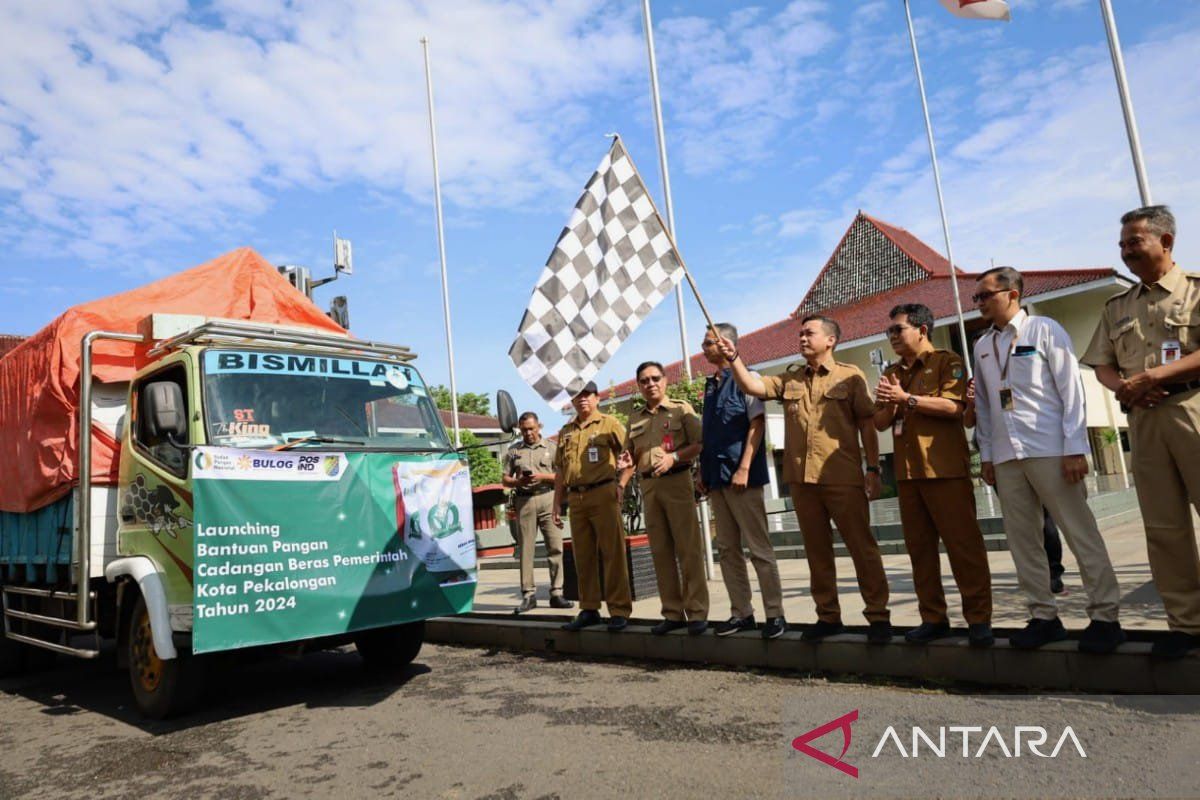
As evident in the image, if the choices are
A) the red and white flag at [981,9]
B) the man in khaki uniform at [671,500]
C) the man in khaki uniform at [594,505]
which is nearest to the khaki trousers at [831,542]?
the man in khaki uniform at [671,500]

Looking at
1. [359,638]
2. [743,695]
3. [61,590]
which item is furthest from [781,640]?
[61,590]

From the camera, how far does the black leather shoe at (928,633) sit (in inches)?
179

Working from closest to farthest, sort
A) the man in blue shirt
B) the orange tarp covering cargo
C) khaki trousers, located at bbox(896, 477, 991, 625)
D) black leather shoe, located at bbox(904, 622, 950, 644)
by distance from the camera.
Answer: khaki trousers, located at bbox(896, 477, 991, 625)
black leather shoe, located at bbox(904, 622, 950, 644)
the man in blue shirt
the orange tarp covering cargo

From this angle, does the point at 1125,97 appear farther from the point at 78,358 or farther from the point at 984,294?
the point at 78,358

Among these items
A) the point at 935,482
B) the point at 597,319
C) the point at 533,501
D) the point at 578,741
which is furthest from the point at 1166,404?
the point at 533,501

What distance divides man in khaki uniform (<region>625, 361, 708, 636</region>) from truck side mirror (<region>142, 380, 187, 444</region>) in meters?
3.11

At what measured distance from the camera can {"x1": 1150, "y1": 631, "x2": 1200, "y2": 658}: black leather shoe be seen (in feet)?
11.9

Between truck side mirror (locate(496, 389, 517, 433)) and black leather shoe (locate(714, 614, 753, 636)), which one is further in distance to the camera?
truck side mirror (locate(496, 389, 517, 433))

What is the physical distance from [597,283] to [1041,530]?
3595 mm

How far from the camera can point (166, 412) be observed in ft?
16.0

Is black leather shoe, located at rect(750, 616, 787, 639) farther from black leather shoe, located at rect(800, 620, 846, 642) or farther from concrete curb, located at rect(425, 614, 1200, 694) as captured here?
black leather shoe, located at rect(800, 620, 846, 642)

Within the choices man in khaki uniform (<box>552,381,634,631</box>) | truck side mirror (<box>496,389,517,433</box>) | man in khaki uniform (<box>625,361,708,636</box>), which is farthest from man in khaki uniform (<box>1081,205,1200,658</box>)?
truck side mirror (<box>496,389,517,433</box>)

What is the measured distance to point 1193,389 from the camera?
11.8ft

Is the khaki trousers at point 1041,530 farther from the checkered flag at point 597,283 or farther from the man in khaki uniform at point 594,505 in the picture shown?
the checkered flag at point 597,283
